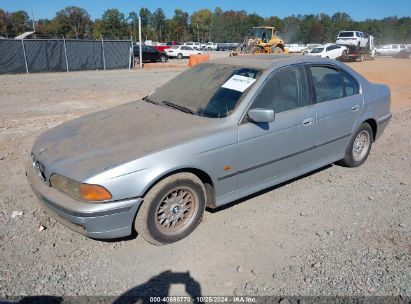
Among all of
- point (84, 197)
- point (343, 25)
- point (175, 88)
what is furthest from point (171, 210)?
point (343, 25)

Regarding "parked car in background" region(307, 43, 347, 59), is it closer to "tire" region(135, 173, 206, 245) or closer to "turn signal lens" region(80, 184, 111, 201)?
"tire" region(135, 173, 206, 245)

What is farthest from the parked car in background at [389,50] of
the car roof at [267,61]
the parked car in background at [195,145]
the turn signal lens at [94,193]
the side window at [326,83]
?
the turn signal lens at [94,193]

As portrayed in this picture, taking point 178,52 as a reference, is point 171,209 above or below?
below

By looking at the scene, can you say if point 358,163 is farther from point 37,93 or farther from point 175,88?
point 37,93

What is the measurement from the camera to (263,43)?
25.8 meters

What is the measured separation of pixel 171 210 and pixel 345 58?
1190 inches

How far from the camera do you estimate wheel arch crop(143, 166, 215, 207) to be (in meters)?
3.12

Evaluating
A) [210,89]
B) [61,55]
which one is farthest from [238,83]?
[61,55]

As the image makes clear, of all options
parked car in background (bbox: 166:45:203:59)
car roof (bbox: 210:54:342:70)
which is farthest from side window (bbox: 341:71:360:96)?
parked car in background (bbox: 166:45:203:59)

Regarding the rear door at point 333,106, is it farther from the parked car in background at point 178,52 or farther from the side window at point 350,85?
the parked car in background at point 178,52

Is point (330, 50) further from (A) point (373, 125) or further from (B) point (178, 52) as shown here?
(A) point (373, 125)

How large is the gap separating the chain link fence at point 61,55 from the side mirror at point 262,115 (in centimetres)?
1930

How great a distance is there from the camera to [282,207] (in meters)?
4.09

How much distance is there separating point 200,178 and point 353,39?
32.7 meters
